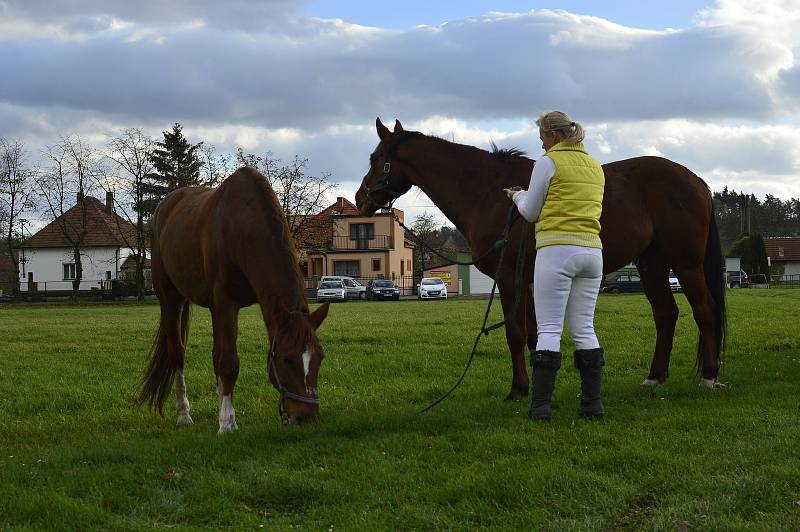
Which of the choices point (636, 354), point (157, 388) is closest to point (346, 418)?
point (157, 388)

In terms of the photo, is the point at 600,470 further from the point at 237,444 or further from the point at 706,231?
the point at 706,231

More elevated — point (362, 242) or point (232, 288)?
point (362, 242)

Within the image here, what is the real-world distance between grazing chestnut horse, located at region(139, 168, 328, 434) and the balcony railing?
65503 mm

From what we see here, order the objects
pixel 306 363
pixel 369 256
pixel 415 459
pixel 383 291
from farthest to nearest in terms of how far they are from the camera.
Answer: pixel 369 256 → pixel 383 291 → pixel 306 363 → pixel 415 459

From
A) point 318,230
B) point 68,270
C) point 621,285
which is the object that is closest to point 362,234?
point 318,230

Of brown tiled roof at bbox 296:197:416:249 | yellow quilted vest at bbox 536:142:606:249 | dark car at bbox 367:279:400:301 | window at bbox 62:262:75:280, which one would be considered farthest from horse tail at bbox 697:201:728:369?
window at bbox 62:262:75:280

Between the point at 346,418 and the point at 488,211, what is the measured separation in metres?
2.34

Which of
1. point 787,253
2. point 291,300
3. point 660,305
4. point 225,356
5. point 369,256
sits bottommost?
point 225,356

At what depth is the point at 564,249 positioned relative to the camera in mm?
5422

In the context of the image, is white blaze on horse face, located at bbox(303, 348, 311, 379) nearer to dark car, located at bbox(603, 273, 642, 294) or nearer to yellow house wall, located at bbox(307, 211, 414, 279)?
dark car, located at bbox(603, 273, 642, 294)

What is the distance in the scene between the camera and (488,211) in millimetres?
6934

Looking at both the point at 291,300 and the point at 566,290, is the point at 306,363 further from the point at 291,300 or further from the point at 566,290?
the point at 566,290

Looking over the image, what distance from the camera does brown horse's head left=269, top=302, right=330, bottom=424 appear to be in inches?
207

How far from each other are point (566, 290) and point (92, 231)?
223ft
